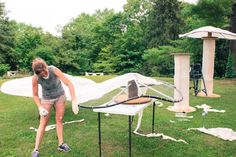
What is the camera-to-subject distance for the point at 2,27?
2433 centimetres

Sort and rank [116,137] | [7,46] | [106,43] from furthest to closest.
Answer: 1. [106,43]
2. [7,46]
3. [116,137]

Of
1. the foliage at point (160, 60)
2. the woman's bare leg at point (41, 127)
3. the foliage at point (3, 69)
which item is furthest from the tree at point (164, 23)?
the woman's bare leg at point (41, 127)

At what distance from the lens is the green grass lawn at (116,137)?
3918 mm

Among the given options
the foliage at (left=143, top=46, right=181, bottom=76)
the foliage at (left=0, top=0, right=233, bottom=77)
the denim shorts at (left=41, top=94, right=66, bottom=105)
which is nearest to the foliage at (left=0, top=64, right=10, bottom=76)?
the foliage at (left=0, top=0, right=233, bottom=77)

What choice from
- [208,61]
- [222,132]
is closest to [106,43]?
[208,61]

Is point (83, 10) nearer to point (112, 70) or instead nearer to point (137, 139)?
point (112, 70)

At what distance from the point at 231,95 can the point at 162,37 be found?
16.1m

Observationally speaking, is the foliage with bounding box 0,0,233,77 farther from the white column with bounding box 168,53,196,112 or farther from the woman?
the woman

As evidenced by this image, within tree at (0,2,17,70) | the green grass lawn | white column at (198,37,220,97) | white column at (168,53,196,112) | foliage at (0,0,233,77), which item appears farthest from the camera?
tree at (0,2,17,70)

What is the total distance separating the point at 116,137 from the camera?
4.54 metres

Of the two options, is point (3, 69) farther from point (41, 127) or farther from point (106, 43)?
point (41, 127)

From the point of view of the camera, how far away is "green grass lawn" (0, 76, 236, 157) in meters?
3.92

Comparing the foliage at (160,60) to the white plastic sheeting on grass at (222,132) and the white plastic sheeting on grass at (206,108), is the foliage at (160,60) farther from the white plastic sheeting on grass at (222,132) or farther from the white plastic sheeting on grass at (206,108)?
the white plastic sheeting on grass at (222,132)

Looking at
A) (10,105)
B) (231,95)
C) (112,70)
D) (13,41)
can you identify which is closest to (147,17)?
(112,70)
